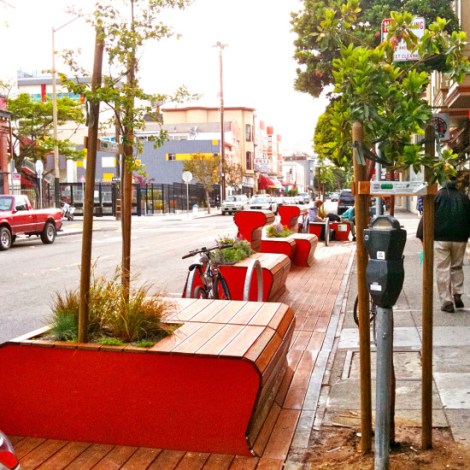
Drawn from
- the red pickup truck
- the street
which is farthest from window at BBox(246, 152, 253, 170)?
the red pickup truck

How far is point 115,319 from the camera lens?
5105 millimetres

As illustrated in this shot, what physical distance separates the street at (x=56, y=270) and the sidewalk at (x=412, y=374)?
2.31m

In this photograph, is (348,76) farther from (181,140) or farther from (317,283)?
(181,140)

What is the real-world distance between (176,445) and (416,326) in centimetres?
459

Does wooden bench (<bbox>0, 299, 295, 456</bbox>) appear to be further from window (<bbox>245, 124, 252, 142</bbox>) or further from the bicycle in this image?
window (<bbox>245, 124, 252, 142</bbox>)

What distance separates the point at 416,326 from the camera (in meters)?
8.33

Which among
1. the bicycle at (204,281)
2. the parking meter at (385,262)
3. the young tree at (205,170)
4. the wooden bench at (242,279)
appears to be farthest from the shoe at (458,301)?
the young tree at (205,170)

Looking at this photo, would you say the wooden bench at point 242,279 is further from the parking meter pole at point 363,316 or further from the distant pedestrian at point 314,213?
the distant pedestrian at point 314,213

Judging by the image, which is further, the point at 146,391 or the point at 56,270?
the point at 56,270

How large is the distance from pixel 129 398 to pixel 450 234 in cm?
545

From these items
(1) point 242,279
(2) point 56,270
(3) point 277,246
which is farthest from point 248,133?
(1) point 242,279

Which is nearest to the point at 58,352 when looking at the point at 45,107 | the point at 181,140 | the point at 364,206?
the point at 364,206

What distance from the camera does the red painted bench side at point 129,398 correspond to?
444cm

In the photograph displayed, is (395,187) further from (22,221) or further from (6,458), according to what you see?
(22,221)
